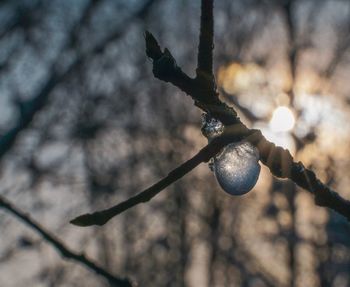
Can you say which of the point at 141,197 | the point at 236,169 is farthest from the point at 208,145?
the point at 236,169

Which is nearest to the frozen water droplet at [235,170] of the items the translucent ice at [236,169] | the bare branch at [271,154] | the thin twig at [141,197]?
the translucent ice at [236,169]

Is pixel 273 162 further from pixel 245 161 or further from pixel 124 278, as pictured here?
pixel 124 278

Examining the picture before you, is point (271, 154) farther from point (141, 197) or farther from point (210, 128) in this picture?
point (141, 197)

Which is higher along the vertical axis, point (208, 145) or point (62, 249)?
point (208, 145)

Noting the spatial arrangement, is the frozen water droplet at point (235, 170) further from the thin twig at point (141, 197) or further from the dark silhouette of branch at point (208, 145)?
the thin twig at point (141, 197)

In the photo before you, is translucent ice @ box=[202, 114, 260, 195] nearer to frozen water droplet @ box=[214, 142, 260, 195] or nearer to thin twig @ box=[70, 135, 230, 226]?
frozen water droplet @ box=[214, 142, 260, 195]

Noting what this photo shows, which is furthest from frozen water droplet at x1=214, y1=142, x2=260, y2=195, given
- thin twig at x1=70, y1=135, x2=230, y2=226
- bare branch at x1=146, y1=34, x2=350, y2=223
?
thin twig at x1=70, y1=135, x2=230, y2=226

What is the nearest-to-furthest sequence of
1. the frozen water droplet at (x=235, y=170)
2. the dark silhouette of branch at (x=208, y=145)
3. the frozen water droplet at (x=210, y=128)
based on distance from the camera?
1. the dark silhouette of branch at (x=208, y=145)
2. the frozen water droplet at (x=210, y=128)
3. the frozen water droplet at (x=235, y=170)
